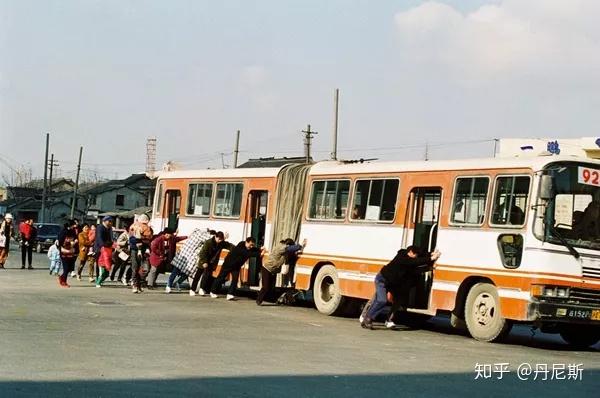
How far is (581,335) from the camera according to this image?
16359 mm

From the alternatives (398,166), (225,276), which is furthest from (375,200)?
(225,276)

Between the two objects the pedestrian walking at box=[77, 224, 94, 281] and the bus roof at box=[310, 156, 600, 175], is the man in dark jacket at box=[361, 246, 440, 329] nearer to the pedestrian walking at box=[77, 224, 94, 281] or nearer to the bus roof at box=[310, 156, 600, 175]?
the bus roof at box=[310, 156, 600, 175]

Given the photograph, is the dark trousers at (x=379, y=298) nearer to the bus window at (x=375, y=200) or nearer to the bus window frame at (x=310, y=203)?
the bus window at (x=375, y=200)

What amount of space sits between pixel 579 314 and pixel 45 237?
4032 cm

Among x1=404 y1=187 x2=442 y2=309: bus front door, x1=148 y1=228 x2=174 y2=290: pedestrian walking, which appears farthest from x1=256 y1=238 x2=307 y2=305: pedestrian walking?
x1=404 y1=187 x2=442 y2=309: bus front door

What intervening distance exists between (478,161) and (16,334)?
8.14 metres

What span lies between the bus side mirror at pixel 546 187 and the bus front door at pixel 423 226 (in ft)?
8.39

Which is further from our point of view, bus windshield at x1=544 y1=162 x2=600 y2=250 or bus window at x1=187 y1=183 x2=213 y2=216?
bus window at x1=187 y1=183 x2=213 y2=216

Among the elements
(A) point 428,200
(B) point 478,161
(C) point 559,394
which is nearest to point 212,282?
(A) point 428,200

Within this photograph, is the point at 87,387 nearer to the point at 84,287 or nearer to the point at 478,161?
the point at 478,161

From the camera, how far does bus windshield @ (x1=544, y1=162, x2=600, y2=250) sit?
579 inches

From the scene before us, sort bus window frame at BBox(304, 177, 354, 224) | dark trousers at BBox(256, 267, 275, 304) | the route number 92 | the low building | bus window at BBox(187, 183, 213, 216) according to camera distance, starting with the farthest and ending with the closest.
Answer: the low building < bus window at BBox(187, 183, 213, 216) < dark trousers at BBox(256, 267, 275, 304) < bus window frame at BBox(304, 177, 354, 224) < the route number 92

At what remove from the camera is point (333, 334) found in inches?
615

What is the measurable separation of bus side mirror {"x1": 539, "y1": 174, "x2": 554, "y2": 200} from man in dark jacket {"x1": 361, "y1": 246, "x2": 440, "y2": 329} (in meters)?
2.53
